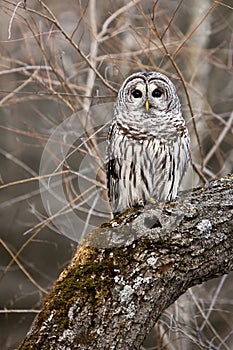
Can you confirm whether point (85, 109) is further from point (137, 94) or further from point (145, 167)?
point (145, 167)

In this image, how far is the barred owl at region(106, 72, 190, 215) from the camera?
4332 mm

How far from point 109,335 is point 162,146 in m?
1.59

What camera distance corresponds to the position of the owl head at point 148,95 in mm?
4469

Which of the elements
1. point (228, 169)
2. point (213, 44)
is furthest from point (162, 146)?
point (213, 44)

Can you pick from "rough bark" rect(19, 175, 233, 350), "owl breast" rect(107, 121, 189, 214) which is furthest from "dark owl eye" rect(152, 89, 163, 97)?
"rough bark" rect(19, 175, 233, 350)

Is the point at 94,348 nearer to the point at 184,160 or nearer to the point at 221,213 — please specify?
the point at 221,213

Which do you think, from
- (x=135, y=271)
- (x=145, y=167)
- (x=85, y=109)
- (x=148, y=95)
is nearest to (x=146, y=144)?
(x=145, y=167)

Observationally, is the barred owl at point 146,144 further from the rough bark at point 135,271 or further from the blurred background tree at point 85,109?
the rough bark at point 135,271

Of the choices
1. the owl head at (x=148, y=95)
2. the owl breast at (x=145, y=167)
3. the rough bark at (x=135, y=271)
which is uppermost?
the owl head at (x=148, y=95)

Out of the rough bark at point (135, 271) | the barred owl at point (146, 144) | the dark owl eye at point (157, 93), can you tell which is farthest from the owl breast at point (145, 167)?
the rough bark at point (135, 271)

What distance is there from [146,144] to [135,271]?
1.30 metres

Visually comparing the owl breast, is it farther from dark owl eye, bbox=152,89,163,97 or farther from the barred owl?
dark owl eye, bbox=152,89,163,97

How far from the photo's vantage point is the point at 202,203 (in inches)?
137

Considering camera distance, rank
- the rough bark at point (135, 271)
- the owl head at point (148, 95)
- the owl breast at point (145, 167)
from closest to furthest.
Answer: the rough bark at point (135, 271)
the owl breast at point (145, 167)
the owl head at point (148, 95)
